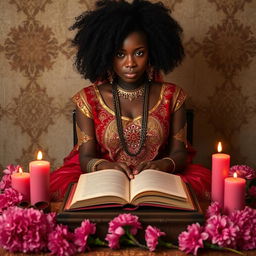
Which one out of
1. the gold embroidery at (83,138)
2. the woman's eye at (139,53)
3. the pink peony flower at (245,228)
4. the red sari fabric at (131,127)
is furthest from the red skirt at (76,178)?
the woman's eye at (139,53)

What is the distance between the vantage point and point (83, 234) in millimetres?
1275

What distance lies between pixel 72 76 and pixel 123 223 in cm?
124

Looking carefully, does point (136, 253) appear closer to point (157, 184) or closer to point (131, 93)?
point (157, 184)

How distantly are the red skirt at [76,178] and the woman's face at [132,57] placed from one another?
427 mm

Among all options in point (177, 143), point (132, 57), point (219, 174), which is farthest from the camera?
point (177, 143)

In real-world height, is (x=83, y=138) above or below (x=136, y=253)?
above

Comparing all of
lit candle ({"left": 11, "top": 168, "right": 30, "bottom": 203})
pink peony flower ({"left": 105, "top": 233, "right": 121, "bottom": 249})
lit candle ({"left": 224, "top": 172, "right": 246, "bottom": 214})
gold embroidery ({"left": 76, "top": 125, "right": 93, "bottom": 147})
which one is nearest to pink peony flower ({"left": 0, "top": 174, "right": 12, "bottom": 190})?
lit candle ({"left": 11, "top": 168, "right": 30, "bottom": 203})

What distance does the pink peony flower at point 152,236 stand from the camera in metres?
1.28

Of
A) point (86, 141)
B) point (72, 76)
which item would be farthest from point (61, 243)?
point (72, 76)

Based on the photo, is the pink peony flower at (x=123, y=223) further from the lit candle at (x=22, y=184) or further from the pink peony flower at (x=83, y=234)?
the lit candle at (x=22, y=184)

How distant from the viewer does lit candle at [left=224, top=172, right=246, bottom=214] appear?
4.50 feet

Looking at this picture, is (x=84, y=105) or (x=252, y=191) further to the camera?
(x=84, y=105)

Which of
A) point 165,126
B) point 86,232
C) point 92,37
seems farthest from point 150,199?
point 92,37

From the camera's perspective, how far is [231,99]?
2.44 metres
